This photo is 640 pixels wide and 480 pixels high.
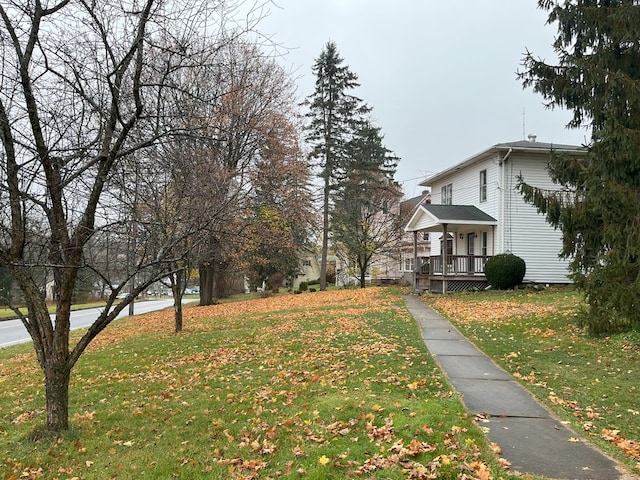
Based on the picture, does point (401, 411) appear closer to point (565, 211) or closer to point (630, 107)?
point (565, 211)

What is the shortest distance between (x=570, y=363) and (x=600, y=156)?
4.75 m

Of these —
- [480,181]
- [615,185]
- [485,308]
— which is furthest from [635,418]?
[480,181]

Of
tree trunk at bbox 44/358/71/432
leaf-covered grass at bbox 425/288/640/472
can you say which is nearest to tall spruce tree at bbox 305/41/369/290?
leaf-covered grass at bbox 425/288/640/472

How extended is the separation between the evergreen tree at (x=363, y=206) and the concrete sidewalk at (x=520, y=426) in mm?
24597

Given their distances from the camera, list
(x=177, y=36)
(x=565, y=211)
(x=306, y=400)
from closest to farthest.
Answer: (x=177, y=36) < (x=306, y=400) < (x=565, y=211)

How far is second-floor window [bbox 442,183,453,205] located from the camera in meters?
27.0

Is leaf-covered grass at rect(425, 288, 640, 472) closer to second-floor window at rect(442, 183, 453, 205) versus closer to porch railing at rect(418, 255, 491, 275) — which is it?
porch railing at rect(418, 255, 491, 275)

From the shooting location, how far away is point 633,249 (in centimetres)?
920

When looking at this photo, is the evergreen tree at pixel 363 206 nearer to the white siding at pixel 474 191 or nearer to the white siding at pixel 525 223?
the white siding at pixel 474 191

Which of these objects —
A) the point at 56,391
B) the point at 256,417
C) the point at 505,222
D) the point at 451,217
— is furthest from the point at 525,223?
the point at 56,391

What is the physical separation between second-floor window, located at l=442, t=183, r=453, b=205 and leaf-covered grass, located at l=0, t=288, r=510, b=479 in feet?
59.7

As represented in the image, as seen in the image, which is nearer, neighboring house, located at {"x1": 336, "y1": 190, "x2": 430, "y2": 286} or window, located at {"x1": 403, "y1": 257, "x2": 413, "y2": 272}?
neighboring house, located at {"x1": 336, "y1": 190, "x2": 430, "y2": 286}

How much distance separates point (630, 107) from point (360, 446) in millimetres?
9087

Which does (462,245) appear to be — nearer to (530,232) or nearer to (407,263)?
(530,232)
